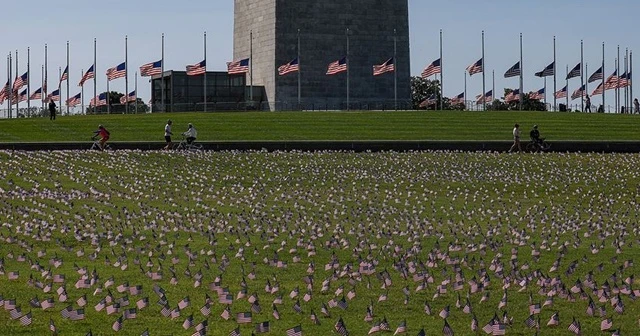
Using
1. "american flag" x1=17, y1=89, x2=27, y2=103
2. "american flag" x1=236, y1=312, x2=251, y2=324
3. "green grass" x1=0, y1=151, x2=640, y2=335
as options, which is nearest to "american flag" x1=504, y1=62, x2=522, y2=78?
"american flag" x1=17, y1=89, x2=27, y2=103

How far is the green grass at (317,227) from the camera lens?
1120 centimetres

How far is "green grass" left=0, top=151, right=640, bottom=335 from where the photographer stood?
11.2 meters

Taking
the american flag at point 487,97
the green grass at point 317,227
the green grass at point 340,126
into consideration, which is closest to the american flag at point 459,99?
the american flag at point 487,97

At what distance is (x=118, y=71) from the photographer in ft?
235

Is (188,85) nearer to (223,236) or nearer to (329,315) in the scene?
(223,236)

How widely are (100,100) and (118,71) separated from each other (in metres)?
12.9

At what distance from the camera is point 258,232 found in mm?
17484

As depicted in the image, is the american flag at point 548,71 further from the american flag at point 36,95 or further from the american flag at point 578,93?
the american flag at point 36,95

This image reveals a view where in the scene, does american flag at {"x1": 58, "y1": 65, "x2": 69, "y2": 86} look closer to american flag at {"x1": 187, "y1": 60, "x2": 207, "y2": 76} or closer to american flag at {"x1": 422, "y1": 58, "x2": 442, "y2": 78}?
american flag at {"x1": 187, "y1": 60, "x2": 207, "y2": 76}

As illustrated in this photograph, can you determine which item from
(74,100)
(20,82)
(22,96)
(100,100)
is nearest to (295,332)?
(20,82)

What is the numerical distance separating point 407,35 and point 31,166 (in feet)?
181

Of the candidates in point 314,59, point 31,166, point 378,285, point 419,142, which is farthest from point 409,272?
point 314,59

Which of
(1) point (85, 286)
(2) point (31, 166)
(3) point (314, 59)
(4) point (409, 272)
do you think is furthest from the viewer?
(3) point (314, 59)

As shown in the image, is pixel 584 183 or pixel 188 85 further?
pixel 188 85
